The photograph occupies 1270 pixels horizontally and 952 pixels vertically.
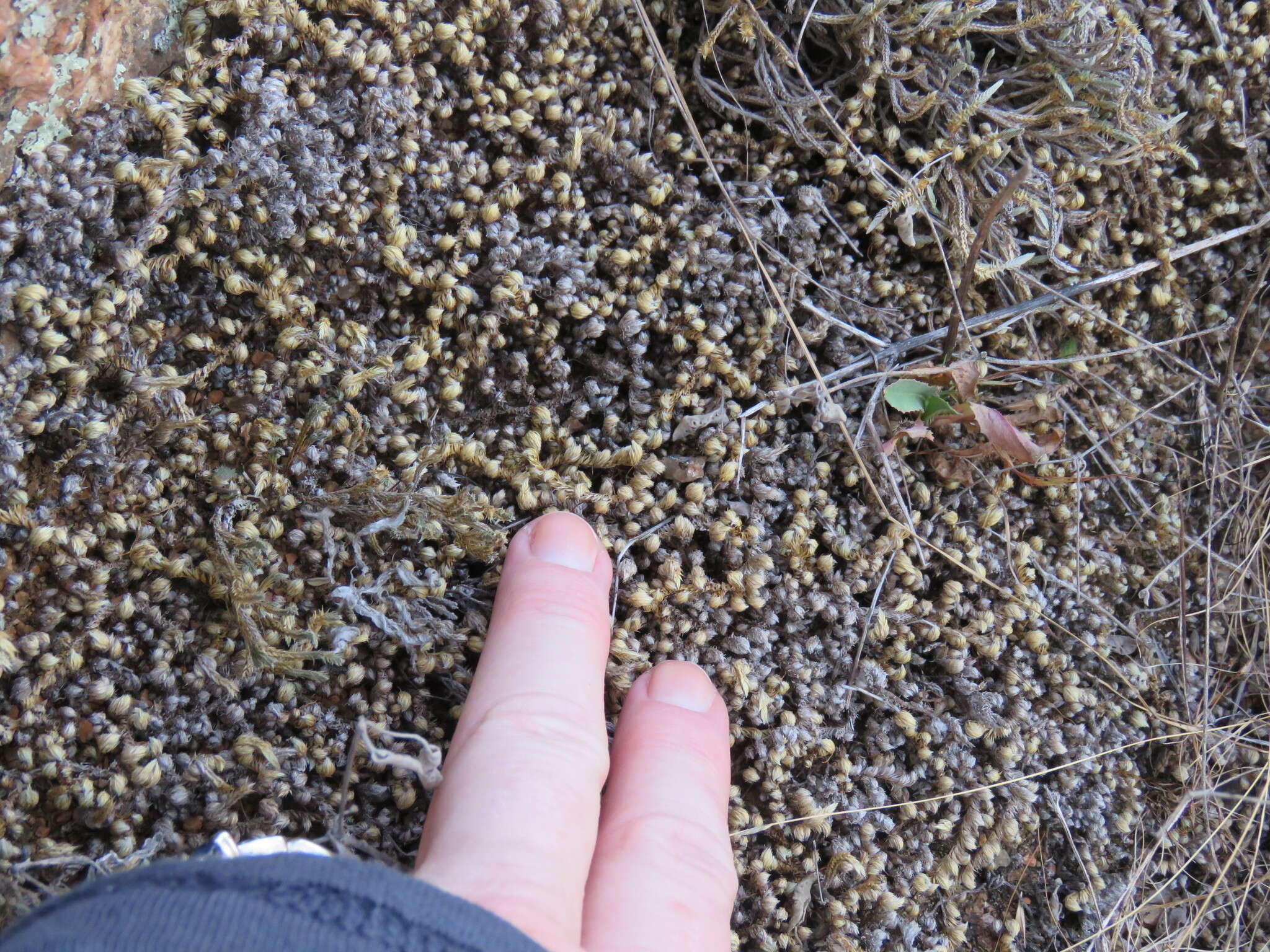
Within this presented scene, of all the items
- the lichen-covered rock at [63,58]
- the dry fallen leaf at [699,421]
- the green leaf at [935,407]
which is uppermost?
the lichen-covered rock at [63,58]

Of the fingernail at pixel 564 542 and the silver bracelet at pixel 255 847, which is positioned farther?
the fingernail at pixel 564 542

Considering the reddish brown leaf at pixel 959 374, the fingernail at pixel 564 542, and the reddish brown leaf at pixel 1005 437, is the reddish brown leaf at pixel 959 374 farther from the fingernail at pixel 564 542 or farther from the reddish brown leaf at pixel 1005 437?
the fingernail at pixel 564 542

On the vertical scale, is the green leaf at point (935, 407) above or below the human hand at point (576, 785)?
above

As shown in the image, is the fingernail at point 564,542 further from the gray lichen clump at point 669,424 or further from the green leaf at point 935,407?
the green leaf at point 935,407

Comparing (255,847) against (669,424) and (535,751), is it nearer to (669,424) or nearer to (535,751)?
(535,751)

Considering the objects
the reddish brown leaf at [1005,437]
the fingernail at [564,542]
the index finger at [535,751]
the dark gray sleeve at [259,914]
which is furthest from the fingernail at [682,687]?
the reddish brown leaf at [1005,437]

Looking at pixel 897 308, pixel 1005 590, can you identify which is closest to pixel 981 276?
A: pixel 897 308

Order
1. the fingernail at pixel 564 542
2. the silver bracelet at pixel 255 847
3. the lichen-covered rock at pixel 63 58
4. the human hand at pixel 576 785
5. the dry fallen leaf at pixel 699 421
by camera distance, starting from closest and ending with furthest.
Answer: the silver bracelet at pixel 255 847, the human hand at pixel 576 785, the lichen-covered rock at pixel 63 58, the fingernail at pixel 564 542, the dry fallen leaf at pixel 699 421

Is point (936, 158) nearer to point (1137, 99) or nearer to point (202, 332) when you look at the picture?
point (1137, 99)

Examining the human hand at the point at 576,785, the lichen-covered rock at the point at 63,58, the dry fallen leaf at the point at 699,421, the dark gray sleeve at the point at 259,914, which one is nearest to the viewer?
the dark gray sleeve at the point at 259,914
